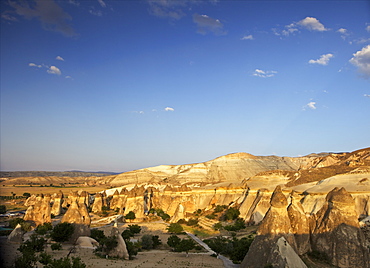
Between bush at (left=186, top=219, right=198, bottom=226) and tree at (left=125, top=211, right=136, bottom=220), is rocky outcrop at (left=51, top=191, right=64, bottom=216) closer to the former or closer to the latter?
tree at (left=125, top=211, right=136, bottom=220)

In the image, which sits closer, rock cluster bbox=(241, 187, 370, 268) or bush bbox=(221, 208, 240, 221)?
rock cluster bbox=(241, 187, 370, 268)

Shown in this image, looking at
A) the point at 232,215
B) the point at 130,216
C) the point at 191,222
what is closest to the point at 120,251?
the point at 191,222

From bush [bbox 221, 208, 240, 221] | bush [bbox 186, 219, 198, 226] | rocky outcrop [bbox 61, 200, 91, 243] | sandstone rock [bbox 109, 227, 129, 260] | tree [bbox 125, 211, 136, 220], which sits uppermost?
rocky outcrop [bbox 61, 200, 91, 243]

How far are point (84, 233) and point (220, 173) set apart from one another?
91.6 m

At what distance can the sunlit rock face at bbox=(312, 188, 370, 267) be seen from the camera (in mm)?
14586

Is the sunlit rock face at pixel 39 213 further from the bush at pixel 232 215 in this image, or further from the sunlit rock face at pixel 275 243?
the sunlit rock face at pixel 275 243

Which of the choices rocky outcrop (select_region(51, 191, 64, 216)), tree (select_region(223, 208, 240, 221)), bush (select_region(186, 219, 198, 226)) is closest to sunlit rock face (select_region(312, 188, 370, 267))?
tree (select_region(223, 208, 240, 221))

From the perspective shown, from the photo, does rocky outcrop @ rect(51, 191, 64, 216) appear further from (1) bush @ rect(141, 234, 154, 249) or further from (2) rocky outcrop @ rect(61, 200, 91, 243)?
(1) bush @ rect(141, 234, 154, 249)

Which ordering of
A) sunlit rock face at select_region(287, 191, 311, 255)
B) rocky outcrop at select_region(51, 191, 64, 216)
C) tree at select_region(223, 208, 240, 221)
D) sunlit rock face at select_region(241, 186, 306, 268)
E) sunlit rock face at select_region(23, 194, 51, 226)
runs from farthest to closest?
rocky outcrop at select_region(51, 191, 64, 216) < tree at select_region(223, 208, 240, 221) < sunlit rock face at select_region(23, 194, 51, 226) < sunlit rock face at select_region(287, 191, 311, 255) < sunlit rock face at select_region(241, 186, 306, 268)

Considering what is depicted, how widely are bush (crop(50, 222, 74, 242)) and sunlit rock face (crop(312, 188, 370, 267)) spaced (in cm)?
1807

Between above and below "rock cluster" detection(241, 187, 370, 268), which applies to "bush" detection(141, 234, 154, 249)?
below

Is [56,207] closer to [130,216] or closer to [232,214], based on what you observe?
[130,216]

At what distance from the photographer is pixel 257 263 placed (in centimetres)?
1392

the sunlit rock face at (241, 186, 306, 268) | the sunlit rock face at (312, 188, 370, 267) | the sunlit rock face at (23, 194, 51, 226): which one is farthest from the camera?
the sunlit rock face at (23, 194, 51, 226)
